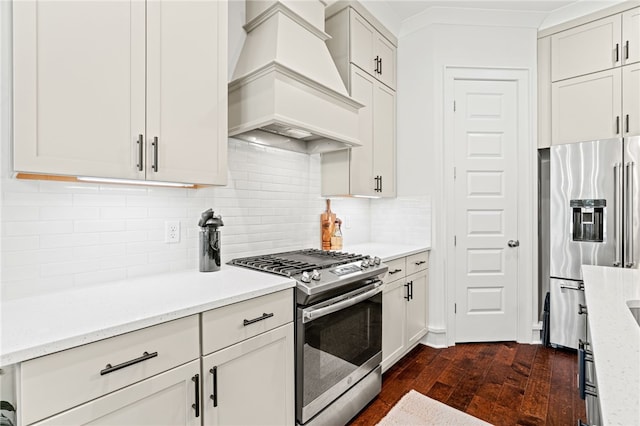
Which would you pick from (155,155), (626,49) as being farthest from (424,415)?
(626,49)

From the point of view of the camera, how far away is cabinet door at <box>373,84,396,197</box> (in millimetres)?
3000

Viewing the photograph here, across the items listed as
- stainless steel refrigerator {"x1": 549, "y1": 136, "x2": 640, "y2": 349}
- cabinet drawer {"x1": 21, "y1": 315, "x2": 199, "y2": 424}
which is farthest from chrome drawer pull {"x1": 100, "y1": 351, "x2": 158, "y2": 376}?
stainless steel refrigerator {"x1": 549, "y1": 136, "x2": 640, "y2": 349}

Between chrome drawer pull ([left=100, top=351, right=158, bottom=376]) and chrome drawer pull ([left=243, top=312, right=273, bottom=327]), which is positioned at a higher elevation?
chrome drawer pull ([left=243, top=312, right=273, bottom=327])

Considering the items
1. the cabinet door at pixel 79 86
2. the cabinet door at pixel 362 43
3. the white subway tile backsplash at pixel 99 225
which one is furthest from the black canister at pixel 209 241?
the cabinet door at pixel 362 43

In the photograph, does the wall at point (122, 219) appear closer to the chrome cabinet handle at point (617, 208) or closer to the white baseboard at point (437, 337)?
the white baseboard at point (437, 337)

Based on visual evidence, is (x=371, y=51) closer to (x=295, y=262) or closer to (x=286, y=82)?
(x=286, y=82)

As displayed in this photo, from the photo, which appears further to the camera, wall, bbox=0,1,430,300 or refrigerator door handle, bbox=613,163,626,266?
refrigerator door handle, bbox=613,163,626,266

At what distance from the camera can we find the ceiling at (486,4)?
2.91 metres

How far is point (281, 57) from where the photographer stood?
1.88 meters

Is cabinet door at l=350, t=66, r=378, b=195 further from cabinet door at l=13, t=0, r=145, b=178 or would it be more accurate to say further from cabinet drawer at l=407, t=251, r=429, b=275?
cabinet door at l=13, t=0, r=145, b=178

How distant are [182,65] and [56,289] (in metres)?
1.15

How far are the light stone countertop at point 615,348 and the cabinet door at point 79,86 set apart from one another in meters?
1.62

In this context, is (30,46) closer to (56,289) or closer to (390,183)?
(56,289)

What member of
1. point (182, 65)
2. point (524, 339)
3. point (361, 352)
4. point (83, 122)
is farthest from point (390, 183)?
point (83, 122)
